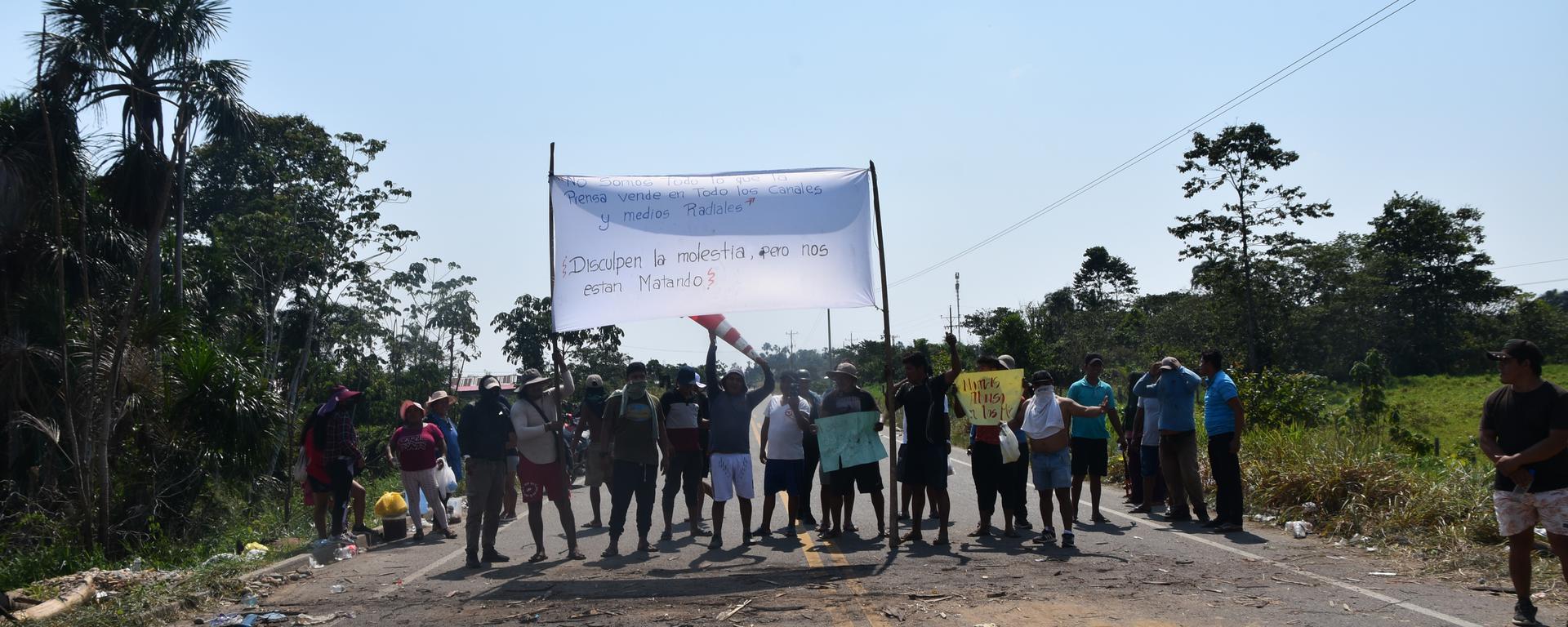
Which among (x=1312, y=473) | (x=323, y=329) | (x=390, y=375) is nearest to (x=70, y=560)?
(x=1312, y=473)

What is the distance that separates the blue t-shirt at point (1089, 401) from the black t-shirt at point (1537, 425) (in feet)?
15.3

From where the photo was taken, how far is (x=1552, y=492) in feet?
19.8

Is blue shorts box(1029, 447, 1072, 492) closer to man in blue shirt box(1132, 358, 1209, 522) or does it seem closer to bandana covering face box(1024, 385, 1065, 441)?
bandana covering face box(1024, 385, 1065, 441)

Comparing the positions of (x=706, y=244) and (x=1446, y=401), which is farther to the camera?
(x=1446, y=401)

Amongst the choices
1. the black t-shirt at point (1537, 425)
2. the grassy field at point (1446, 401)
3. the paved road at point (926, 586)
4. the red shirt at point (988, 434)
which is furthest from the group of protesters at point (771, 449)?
the grassy field at point (1446, 401)

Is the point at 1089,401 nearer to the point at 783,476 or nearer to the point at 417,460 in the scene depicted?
the point at 783,476

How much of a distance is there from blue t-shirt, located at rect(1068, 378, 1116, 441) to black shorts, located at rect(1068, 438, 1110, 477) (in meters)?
0.06

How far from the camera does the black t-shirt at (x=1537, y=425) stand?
5.99m

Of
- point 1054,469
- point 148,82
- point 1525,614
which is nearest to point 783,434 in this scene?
point 1054,469

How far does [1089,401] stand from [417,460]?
7.10m

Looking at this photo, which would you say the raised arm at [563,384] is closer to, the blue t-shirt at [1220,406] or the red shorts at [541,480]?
the red shorts at [541,480]

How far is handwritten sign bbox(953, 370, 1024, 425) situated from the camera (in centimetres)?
947

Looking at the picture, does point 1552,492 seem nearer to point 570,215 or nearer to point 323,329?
point 570,215

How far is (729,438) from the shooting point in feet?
33.2
